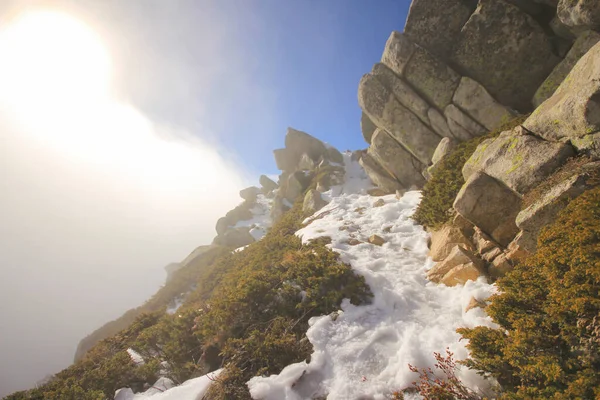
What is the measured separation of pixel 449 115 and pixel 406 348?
16.8 m

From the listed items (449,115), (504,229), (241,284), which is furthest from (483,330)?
(449,115)

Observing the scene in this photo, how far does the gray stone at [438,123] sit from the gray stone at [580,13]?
23.2 ft

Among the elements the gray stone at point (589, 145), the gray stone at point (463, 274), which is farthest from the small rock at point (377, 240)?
the gray stone at point (589, 145)

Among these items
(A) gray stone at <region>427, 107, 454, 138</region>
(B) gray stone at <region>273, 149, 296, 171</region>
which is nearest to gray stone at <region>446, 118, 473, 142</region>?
(A) gray stone at <region>427, 107, 454, 138</region>

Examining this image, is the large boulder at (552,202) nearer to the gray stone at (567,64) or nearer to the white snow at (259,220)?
the gray stone at (567,64)

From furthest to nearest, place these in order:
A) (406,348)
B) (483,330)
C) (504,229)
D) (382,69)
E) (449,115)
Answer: (382,69) < (449,115) < (504,229) < (406,348) < (483,330)

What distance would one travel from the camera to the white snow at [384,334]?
19.3 feet

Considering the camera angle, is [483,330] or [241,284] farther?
[241,284]

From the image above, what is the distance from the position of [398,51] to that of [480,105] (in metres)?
7.03

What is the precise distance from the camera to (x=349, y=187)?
2800cm

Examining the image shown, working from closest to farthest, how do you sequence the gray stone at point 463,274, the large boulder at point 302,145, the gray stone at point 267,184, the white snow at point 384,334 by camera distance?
the white snow at point 384,334 < the gray stone at point 463,274 < the large boulder at point 302,145 < the gray stone at point 267,184

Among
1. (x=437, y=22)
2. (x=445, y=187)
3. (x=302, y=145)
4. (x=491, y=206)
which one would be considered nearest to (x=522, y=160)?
(x=491, y=206)

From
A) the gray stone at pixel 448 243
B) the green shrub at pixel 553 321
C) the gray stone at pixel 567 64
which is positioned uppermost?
the gray stone at pixel 567 64

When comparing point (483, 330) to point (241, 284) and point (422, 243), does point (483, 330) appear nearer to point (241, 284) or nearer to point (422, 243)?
point (422, 243)
